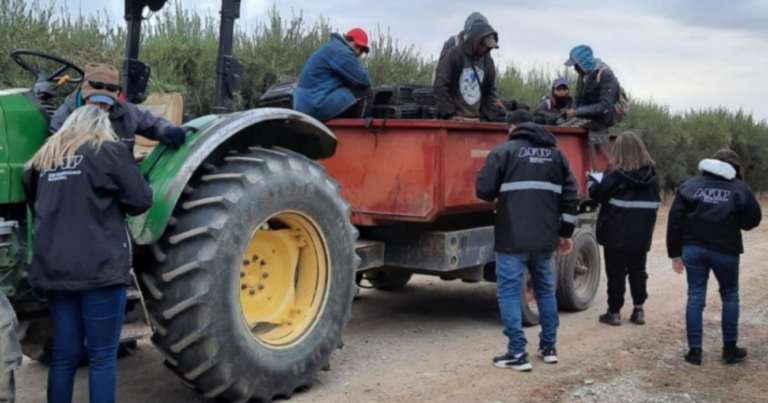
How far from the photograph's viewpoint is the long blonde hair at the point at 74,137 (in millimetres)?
4027

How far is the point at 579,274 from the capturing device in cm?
817

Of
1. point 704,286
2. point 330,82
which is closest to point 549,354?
point 704,286

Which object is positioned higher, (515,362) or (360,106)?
(360,106)

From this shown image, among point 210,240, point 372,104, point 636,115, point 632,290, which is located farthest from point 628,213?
point 636,115

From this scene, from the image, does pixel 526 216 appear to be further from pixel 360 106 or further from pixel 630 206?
pixel 630 206

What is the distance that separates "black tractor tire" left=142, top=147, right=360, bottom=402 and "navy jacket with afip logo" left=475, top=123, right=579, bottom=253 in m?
1.47

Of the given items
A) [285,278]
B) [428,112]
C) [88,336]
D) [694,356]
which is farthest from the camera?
[428,112]

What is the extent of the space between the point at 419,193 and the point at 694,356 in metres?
2.29

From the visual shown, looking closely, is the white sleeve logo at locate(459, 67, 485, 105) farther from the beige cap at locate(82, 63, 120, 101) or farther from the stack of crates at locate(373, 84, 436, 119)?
the beige cap at locate(82, 63, 120, 101)

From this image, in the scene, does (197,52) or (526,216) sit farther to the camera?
(197,52)

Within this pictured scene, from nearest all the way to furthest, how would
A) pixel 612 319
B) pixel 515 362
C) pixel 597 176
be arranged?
1. pixel 515 362
2. pixel 612 319
3. pixel 597 176

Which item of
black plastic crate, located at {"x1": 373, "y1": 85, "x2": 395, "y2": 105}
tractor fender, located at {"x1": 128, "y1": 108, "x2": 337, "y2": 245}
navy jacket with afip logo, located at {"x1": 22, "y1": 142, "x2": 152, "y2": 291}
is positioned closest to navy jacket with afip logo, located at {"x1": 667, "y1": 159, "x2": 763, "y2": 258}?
black plastic crate, located at {"x1": 373, "y1": 85, "x2": 395, "y2": 105}

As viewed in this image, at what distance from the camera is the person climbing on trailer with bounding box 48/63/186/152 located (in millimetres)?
4332

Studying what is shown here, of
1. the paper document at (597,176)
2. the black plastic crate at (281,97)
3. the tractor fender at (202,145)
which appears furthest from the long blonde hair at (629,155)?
the tractor fender at (202,145)
